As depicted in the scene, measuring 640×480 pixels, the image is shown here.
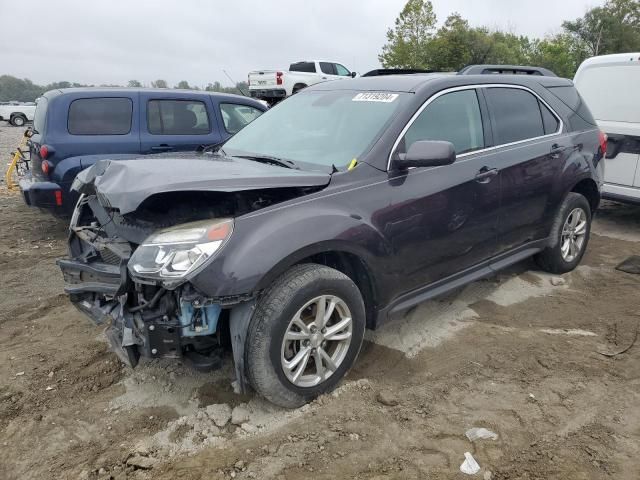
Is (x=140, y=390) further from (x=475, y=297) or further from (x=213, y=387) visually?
(x=475, y=297)

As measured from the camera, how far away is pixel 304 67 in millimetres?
22891

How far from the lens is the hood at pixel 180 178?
2.66 metres

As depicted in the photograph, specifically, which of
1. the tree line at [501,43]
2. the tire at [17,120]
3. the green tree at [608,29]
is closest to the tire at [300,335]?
the tree line at [501,43]

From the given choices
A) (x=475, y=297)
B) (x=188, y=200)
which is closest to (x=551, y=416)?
(x=475, y=297)

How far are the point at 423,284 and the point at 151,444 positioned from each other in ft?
6.37

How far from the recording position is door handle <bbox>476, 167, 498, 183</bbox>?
3736mm

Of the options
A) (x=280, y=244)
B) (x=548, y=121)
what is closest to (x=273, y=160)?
(x=280, y=244)

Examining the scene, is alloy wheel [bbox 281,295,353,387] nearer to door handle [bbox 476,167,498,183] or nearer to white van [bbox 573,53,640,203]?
door handle [bbox 476,167,498,183]

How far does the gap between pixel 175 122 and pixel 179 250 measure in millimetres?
4917

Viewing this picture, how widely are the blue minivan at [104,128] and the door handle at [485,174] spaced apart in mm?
3846

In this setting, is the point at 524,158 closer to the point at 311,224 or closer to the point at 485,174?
the point at 485,174

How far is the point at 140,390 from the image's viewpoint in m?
3.18

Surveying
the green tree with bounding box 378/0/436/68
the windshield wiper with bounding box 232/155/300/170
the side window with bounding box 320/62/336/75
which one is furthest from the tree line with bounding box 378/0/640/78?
the windshield wiper with bounding box 232/155/300/170

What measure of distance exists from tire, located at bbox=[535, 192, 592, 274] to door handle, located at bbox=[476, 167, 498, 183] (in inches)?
47.1
